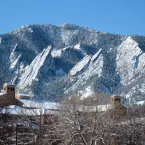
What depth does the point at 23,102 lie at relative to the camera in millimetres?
80938

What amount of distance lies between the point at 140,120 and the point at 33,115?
14.1 meters

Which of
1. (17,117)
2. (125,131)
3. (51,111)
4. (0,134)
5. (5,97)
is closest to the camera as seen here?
(0,134)

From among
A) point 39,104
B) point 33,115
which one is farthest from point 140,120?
point 39,104

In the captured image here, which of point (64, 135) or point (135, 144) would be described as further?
point (135, 144)

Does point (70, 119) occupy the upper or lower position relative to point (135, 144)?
upper

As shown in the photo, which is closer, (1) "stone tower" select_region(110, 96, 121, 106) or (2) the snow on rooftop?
(2) the snow on rooftop

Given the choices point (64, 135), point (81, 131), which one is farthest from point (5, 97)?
point (81, 131)

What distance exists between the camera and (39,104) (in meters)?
79.2

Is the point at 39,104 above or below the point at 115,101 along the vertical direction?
below

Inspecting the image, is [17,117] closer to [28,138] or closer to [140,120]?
[28,138]

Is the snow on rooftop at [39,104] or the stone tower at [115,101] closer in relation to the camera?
the snow on rooftop at [39,104]

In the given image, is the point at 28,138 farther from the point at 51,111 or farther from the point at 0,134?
the point at 51,111

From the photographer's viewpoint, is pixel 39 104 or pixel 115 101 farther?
pixel 115 101

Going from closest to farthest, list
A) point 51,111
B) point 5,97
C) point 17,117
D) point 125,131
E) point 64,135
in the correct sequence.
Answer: point 64,135 < point 125,131 < point 17,117 < point 51,111 < point 5,97
